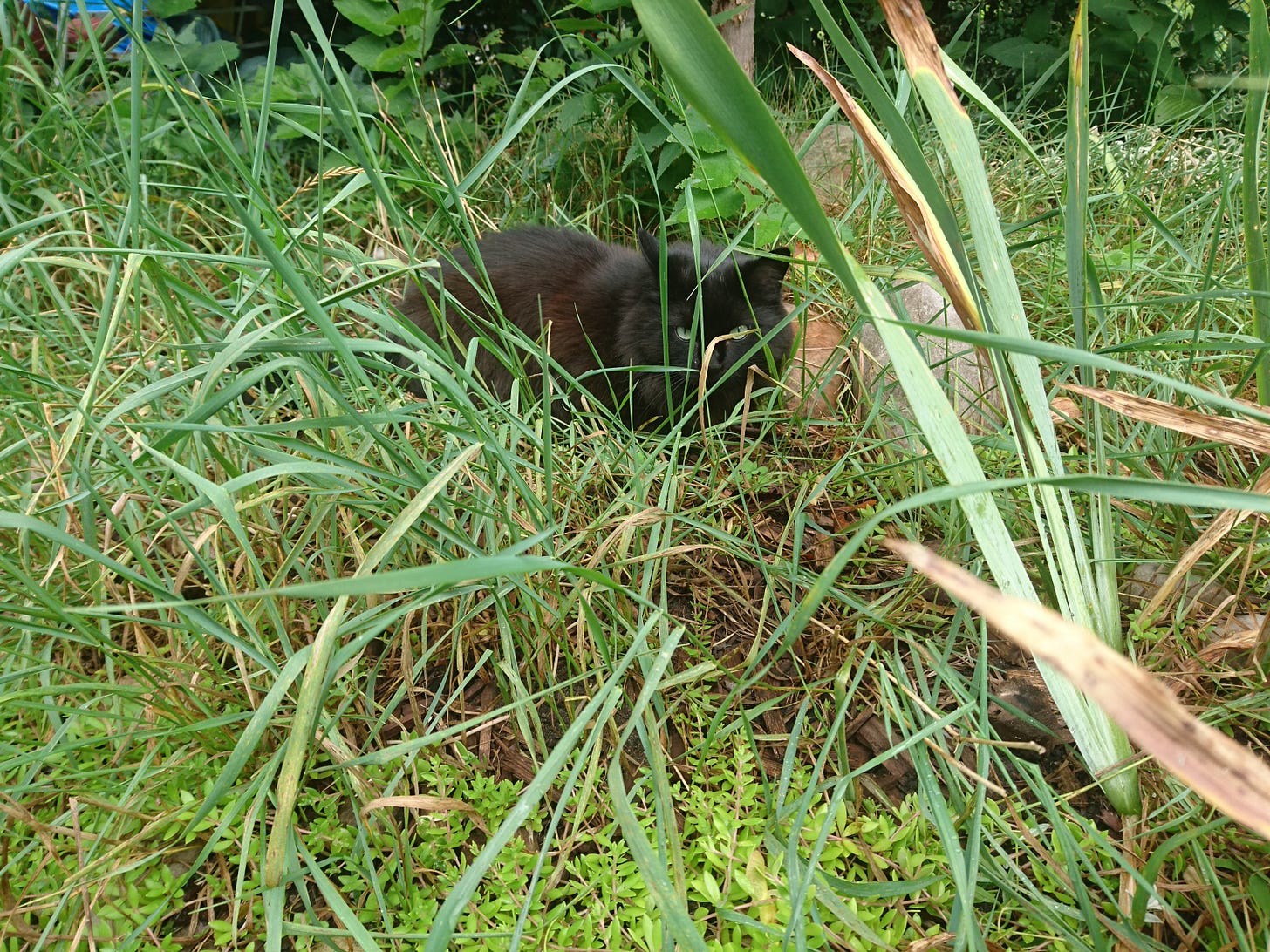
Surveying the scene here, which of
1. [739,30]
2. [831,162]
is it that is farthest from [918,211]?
[831,162]

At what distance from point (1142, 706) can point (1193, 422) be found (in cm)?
51

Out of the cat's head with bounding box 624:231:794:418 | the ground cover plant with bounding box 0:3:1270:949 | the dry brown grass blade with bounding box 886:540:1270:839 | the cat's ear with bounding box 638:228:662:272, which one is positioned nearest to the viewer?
the dry brown grass blade with bounding box 886:540:1270:839

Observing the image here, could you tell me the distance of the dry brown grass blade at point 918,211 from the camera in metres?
0.92

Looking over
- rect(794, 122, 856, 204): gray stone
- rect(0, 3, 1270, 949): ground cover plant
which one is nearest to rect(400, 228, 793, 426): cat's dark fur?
rect(0, 3, 1270, 949): ground cover plant

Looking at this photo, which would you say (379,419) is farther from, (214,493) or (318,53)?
(318,53)

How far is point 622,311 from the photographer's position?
2.19 metres

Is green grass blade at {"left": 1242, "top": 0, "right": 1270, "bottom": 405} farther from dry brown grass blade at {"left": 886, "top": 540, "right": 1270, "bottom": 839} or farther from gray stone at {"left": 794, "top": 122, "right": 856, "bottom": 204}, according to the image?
gray stone at {"left": 794, "top": 122, "right": 856, "bottom": 204}

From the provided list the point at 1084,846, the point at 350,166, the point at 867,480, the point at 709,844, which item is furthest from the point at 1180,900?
the point at 350,166

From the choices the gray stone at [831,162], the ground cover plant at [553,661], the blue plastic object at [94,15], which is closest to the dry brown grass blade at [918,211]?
the ground cover plant at [553,661]

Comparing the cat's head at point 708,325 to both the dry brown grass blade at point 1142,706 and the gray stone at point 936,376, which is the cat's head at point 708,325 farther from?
the dry brown grass blade at point 1142,706

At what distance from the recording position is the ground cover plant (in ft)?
3.09

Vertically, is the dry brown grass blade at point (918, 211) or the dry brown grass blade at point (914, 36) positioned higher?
the dry brown grass blade at point (914, 36)

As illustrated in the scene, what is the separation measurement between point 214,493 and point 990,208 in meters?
0.96

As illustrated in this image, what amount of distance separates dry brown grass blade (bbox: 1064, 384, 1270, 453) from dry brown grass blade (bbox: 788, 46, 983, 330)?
0.16 metres
